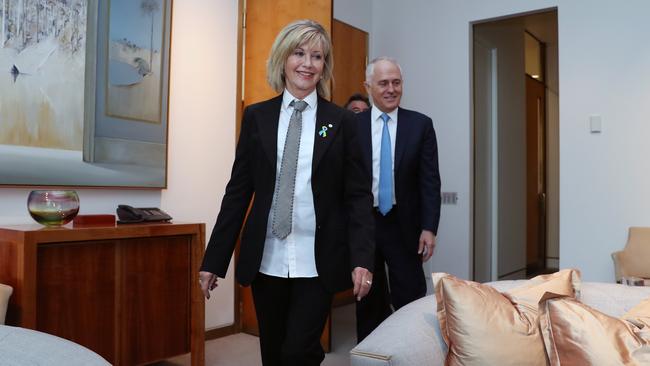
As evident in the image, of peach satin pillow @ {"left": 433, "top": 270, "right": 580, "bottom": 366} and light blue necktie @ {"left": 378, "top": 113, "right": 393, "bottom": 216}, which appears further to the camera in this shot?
light blue necktie @ {"left": 378, "top": 113, "right": 393, "bottom": 216}

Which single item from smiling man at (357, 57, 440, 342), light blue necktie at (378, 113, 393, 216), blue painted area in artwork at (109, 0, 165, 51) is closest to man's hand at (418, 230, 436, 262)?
smiling man at (357, 57, 440, 342)

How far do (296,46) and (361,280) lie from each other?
74cm

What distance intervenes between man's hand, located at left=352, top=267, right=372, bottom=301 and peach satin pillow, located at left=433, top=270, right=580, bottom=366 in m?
0.26

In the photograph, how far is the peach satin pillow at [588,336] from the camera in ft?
→ 4.16

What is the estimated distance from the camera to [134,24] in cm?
320

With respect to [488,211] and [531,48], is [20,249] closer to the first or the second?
[488,211]

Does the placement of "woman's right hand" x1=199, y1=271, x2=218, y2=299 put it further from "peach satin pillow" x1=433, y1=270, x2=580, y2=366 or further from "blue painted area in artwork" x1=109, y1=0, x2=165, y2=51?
"blue painted area in artwork" x1=109, y1=0, x2=165, y2=51

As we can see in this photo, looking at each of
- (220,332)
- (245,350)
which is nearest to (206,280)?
(245,350)

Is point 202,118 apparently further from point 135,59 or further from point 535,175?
point 535,175

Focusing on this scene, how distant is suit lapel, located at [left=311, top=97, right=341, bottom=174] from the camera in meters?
1.69

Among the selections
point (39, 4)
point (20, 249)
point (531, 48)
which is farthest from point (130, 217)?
point (531, 48)

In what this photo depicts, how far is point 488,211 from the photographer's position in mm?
5215

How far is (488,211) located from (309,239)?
12.7 ft

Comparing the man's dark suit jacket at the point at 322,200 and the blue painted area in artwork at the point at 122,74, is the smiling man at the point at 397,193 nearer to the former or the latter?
the man's dark suit jacket at the point at 322,200
